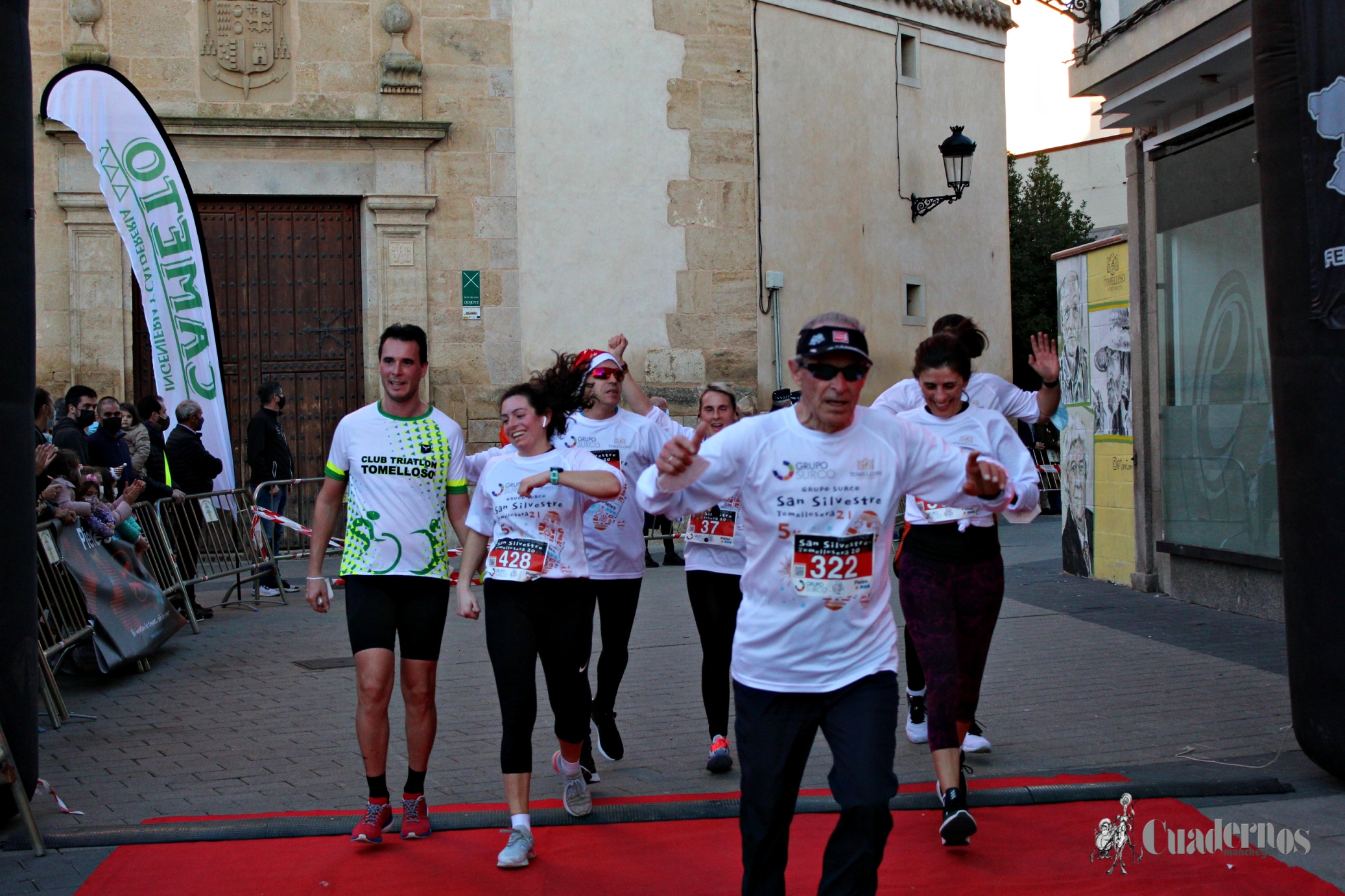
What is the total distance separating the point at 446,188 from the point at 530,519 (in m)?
12.2

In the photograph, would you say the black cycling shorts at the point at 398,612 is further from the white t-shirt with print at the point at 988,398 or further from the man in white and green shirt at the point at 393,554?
A: the white t-shirt with print at the point at 988,398

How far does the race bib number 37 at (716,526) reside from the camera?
20.2 feet

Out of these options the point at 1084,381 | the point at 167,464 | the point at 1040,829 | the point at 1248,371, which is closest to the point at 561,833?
the point at 1040,829

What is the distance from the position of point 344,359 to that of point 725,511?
37.9 feet

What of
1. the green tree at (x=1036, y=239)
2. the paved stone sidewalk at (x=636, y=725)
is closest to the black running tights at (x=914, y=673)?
the paved stone sidewalk at (x=636, y=725)

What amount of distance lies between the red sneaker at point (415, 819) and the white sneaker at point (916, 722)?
2.51 metres

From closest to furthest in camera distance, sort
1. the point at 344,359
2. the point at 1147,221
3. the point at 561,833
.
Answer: the point at 561,833, the point at 1147,221, the point at 344,359

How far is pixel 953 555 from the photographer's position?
18.1 ft

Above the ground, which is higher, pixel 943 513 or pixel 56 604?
pixel 943 513

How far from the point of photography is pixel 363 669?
5.29m

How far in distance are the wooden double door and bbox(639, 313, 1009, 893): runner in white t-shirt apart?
13347mm

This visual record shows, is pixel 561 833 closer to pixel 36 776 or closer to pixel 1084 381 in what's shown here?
pixel 36 776

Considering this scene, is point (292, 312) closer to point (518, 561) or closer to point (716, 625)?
point (716, 625)

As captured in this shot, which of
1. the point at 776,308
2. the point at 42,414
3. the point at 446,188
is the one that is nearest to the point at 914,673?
the point at 42,414
